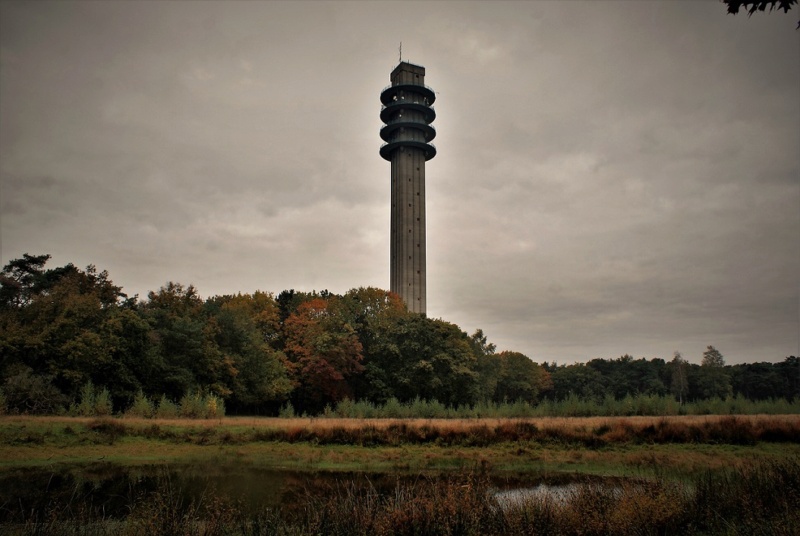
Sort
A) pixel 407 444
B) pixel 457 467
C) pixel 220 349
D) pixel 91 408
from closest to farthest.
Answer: pixel 457 467, pixel 407 444, pixel 91 408, pixel 220 349

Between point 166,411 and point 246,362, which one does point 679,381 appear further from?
point 166,411

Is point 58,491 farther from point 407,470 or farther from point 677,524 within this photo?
point 677,524

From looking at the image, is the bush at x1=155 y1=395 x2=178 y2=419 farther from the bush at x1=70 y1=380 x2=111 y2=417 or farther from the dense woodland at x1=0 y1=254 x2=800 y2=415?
the dense woodland at x1=0 y1=254 x2=800 y2=415

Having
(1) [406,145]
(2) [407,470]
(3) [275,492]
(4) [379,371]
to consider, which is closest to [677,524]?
(3) [275,492]

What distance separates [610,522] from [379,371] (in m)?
52.0

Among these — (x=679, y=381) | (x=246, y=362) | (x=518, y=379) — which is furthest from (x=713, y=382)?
(x=246, y=362)

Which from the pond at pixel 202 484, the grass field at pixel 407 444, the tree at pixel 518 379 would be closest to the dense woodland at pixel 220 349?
the grass field at pixel 407 444

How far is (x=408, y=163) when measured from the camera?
4451 inches

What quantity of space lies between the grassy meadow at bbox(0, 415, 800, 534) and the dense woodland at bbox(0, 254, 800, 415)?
476 inches

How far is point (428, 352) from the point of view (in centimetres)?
6284

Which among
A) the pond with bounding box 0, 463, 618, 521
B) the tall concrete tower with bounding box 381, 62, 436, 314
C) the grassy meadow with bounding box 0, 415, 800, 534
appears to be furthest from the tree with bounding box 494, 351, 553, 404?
the pond with bounding box 0, 463, 618, 521

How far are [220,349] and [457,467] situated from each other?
37835 mm

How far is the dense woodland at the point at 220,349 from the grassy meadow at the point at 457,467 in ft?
39.7

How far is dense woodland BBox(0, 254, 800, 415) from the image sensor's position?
38719 millimetres
